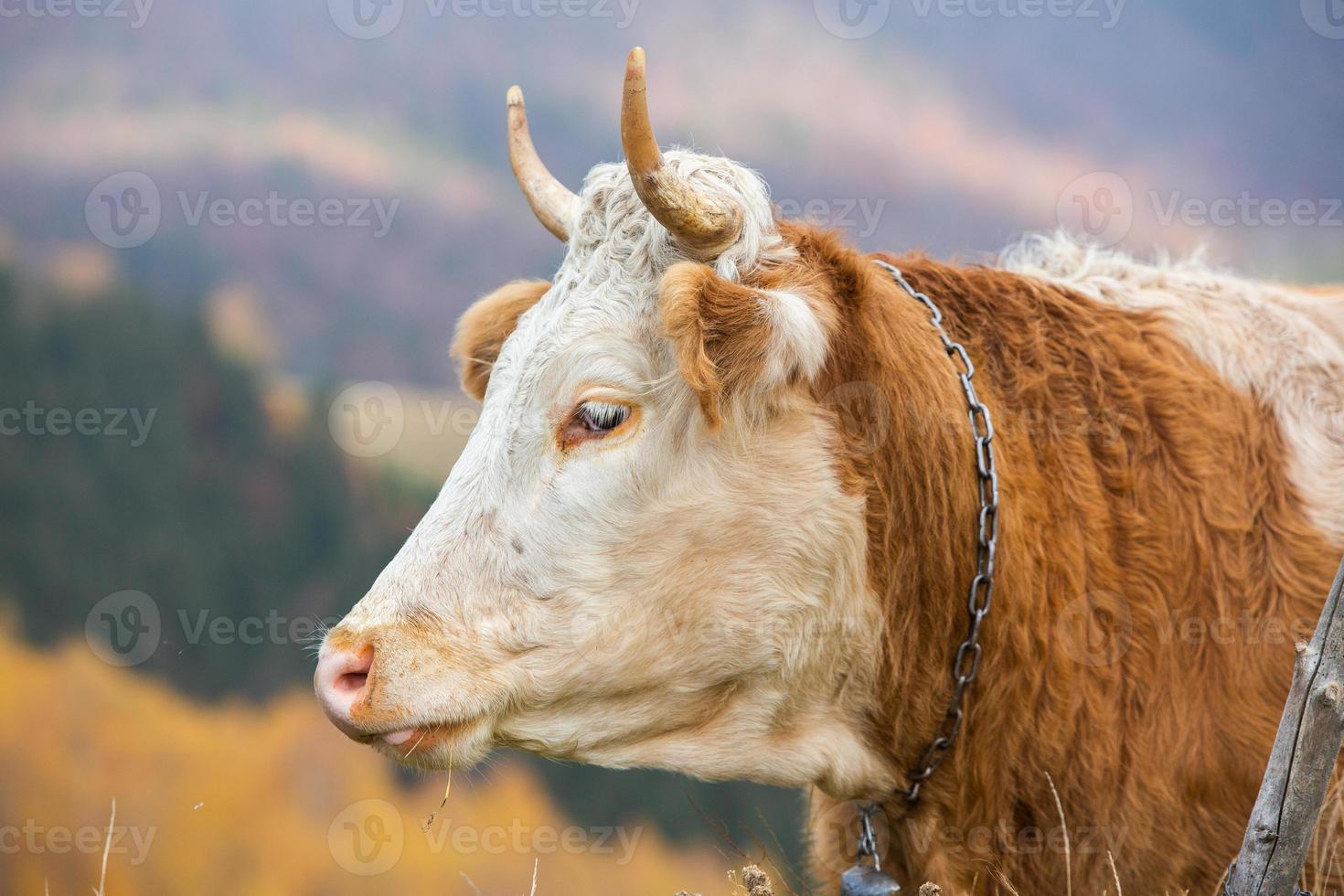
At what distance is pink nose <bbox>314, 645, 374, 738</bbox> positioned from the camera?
2.46 meters

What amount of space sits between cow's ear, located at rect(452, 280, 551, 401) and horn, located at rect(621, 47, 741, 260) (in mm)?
813

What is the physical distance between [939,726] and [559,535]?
1195mm

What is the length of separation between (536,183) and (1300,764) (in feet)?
8.49

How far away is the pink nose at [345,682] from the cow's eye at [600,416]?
0.74m

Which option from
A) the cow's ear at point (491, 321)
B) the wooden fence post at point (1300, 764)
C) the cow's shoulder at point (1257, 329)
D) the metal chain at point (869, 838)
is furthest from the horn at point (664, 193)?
the metal chain at point (869, 838)

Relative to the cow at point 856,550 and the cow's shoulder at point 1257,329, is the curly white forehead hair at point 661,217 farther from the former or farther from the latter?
the cow's shoulder at point 1257,329

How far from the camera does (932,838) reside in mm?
3006

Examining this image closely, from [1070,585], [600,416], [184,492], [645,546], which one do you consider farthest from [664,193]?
[184,492]

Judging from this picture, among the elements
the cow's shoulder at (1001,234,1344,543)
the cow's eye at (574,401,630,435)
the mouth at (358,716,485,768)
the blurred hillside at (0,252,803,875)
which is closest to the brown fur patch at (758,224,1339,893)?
the cow's shoulder at (1001,234,1344,543)

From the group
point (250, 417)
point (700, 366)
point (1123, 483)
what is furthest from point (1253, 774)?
point (250, 417)

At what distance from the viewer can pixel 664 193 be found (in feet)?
8.46

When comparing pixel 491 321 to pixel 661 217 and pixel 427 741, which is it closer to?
pixel 661 217

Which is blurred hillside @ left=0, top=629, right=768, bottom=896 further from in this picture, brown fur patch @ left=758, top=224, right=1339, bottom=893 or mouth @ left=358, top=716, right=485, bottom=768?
mouth @ left=358, top=716, right=485, bottom=768

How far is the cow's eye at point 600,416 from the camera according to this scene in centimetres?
267
